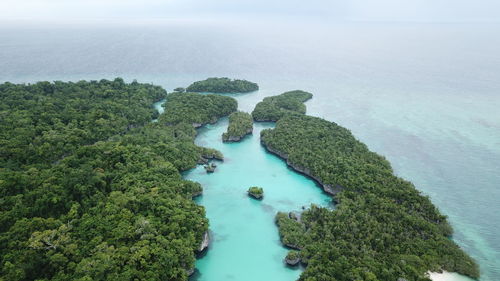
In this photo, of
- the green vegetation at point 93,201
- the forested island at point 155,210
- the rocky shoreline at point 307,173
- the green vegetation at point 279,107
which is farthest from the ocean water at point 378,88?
the green vegetation at point 93,201

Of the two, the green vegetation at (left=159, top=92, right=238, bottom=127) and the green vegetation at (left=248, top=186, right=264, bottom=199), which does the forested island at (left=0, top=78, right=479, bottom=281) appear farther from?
the green vegetation at (left=159, top=92, right=238, bottom=127)

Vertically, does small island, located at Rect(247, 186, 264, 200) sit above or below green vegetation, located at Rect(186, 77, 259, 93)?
below


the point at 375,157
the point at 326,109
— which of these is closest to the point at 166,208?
the point at 375,157

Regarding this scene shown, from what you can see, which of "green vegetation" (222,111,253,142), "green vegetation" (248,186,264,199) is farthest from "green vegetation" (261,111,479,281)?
"green vegetation" (222,111,253,142)

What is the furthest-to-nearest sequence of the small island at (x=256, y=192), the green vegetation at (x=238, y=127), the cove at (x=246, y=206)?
the green vegetation at (x=238, y=127), the small island at (x=256, y=192), the cove at (x=246, y=206)

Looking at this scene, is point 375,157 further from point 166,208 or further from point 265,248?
point 166,208

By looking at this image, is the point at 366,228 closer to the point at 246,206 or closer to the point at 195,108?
the point at 246,206

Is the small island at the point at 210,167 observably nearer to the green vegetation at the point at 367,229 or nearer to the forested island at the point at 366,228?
the forested island at the point at 366,228
